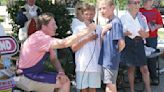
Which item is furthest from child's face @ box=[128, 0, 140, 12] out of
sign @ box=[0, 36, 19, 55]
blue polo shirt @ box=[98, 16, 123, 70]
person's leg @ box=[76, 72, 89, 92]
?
sign @ box=[0, 36, 19, 55]

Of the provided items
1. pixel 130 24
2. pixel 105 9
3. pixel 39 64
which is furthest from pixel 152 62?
pixel 39 64

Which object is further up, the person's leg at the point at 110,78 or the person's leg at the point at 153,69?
the person's leg at the point at 110,78

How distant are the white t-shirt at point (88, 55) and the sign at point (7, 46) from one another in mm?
920

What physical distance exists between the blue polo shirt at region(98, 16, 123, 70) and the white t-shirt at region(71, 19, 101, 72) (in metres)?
0.16

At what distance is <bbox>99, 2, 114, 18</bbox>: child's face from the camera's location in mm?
5086

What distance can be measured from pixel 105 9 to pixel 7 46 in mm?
1285

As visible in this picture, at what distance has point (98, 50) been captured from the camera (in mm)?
5418

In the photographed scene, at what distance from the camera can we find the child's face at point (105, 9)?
5.09m

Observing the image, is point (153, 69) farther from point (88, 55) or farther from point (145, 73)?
point (88, 55)

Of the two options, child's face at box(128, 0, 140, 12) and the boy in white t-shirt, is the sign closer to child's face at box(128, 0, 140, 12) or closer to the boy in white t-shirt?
the boy in white t-shirt

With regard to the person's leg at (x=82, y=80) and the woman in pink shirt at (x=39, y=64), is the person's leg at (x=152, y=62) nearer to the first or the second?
the person's leg at (x=82, y=80)

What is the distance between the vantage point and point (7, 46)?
15.4ft

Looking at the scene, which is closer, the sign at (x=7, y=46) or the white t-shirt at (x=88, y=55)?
the sign at (x=7, y=46)

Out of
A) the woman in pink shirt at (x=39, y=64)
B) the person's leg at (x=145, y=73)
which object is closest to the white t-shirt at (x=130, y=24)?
the person's leg at (x=145, y=73)
